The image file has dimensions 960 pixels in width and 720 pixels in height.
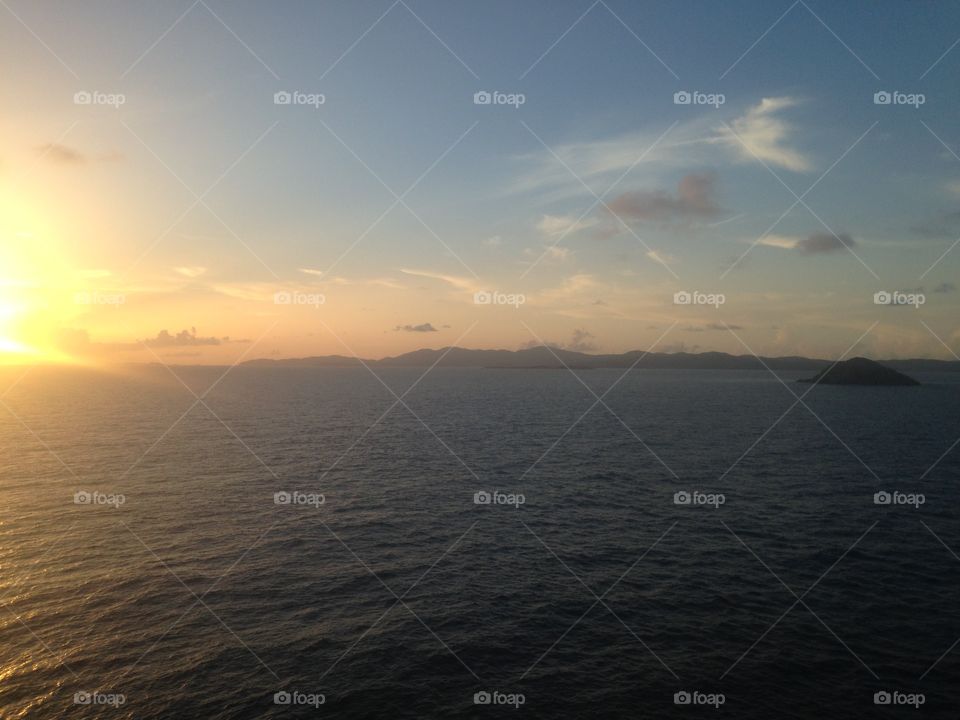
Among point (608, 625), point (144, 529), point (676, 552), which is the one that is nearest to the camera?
point (608, 625)

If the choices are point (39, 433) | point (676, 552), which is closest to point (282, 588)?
point (676, 552)

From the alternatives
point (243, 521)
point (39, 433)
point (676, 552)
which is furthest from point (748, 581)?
point (39, 433)

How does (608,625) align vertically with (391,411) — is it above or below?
below

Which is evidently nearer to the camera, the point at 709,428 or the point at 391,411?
the point at 709,428

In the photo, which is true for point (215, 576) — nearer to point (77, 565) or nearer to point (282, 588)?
point (282, 588)

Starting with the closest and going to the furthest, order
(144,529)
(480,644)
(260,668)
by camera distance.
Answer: (260,668)
(480,644)
(144,529)

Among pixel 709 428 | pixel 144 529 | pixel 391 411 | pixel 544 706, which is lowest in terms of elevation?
pixel 544 706
